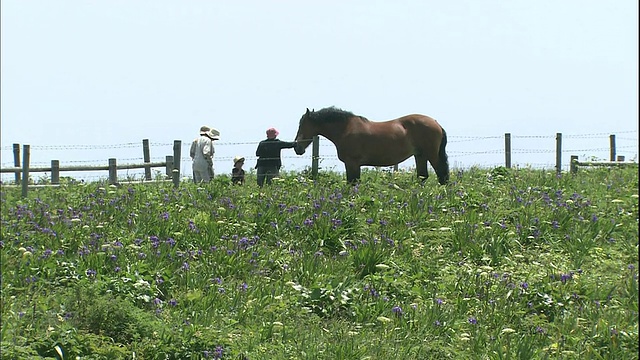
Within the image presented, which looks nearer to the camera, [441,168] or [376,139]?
[376,139]

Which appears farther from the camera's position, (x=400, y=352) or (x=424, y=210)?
(x=424, y=210)

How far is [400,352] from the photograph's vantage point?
23.8 ft

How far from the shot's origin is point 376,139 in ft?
54.2

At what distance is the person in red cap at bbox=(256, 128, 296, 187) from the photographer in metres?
16.9

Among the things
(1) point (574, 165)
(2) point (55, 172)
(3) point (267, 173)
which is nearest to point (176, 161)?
(3) point (267, 173)

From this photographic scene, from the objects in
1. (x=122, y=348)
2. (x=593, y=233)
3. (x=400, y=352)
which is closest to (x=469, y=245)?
(x=593, y=233)

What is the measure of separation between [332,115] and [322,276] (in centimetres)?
757

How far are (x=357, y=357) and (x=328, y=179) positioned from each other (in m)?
9.33

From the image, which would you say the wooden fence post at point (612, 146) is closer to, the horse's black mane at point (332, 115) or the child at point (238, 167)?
the horse's black mane at point (332, 115)

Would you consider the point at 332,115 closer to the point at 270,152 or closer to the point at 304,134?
the point at 304,134

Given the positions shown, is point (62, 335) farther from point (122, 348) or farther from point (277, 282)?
point (277, 282)

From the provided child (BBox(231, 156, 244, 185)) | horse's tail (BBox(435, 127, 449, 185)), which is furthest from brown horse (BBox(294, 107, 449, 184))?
child (BBox(231, 156, 244, 185))

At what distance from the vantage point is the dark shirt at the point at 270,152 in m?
16.9

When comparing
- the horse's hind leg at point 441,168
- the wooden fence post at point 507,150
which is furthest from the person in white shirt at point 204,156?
the wooden fence post at point 507,150
